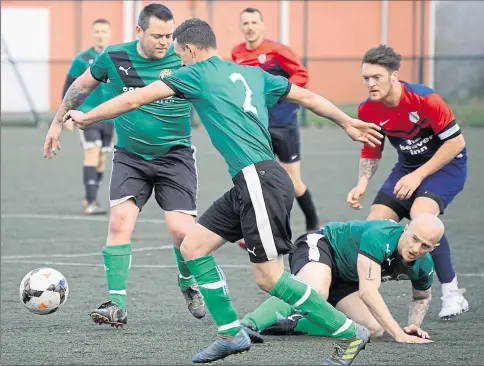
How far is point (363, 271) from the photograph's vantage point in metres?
6.42

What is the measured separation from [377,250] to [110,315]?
5.81ft

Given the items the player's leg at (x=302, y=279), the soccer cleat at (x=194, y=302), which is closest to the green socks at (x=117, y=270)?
the soccer cleat at (x=194, y=302)

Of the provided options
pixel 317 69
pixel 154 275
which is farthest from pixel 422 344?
pixel 317 69

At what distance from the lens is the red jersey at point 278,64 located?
37.3 ft

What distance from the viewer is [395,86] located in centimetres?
733

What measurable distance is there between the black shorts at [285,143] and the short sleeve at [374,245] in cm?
498

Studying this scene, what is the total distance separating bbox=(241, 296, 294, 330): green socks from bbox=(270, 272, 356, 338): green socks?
738 millimetres

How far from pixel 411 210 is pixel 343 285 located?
0.81 metres

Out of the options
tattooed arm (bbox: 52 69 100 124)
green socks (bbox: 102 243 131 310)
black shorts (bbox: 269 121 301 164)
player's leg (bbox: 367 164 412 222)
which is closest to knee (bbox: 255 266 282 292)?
green socks (bbox: 102 243 131 310)

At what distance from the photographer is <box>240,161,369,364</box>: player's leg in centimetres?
585

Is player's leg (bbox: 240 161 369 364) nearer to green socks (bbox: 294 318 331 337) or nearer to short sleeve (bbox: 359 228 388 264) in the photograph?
short sleeve (bbox: 359 228 388 264)

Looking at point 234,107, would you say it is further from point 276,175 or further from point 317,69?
point 317,69

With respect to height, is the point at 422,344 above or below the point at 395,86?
below

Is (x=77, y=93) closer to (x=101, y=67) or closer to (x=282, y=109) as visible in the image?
(x=101, y=67)
